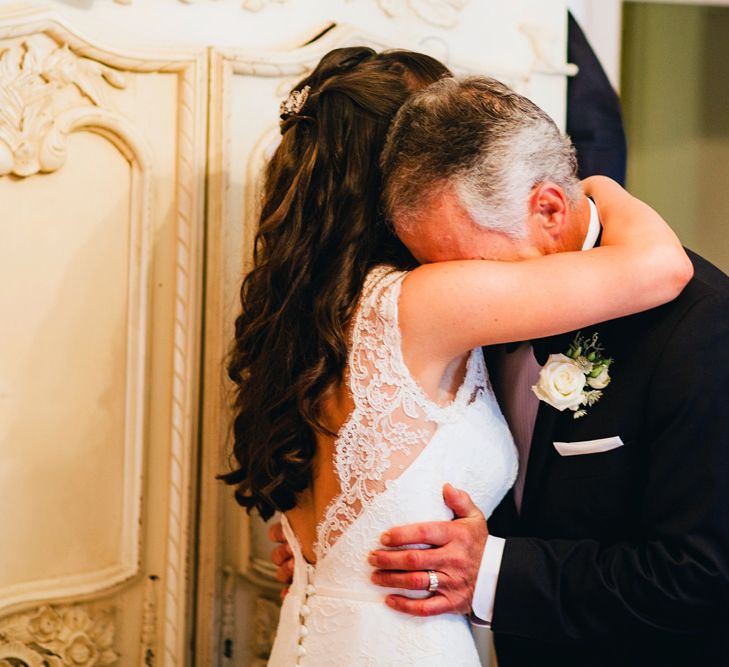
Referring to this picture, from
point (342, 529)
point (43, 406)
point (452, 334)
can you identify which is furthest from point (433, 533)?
point (43, 406)

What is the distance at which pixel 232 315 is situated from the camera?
201cm

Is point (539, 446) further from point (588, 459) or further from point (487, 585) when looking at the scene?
point (487, 585)

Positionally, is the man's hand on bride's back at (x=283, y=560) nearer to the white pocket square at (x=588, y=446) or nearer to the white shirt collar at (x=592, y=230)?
the white pocket square at (x=588, y=446)

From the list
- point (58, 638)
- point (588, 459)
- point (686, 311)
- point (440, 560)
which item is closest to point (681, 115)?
point (686, 311)

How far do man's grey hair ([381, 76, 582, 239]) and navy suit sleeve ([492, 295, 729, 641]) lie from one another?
0.33 metres

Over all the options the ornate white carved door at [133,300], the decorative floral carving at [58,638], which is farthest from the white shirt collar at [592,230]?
the decorative floral carving at [58,638]

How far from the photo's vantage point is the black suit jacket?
4.52 ft

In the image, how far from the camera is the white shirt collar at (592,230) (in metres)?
1.53

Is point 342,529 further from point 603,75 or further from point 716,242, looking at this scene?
point 716,242

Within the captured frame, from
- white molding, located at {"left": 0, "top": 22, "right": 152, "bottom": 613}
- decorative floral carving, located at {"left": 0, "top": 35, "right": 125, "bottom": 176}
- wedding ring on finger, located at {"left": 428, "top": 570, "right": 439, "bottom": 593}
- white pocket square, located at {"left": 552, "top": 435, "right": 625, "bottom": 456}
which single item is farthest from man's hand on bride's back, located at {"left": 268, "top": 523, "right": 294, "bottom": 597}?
decorative floral carving, located at {"left": 0, "top": 35, "right": 125, "bottom": 176}

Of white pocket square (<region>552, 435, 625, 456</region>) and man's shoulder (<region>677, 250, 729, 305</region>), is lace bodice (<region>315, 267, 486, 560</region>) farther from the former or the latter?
man's shoulder (<region>677, 250, 729, 305</region>)

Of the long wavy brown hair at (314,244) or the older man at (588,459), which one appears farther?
the long wavy brown hair at (314,244)

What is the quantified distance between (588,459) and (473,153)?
0.53 metres

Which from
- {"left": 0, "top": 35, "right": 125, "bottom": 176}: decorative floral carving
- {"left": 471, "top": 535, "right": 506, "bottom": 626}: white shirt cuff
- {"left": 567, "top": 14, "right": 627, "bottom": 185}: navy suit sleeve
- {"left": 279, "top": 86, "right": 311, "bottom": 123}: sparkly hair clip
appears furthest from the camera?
{"left": 567, "top": 14, "right": 627, "bottom": 185}: navy suit sleeve
